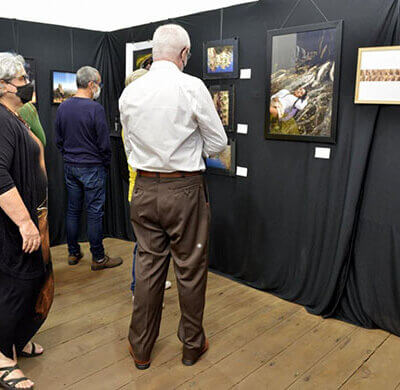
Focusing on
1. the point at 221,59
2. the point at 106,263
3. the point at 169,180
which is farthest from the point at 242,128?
the point at 106,263

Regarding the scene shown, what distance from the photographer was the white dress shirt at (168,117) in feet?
6.60

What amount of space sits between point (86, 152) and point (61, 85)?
113 centimetres

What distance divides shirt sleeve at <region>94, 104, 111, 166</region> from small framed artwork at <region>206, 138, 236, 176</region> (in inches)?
34.6

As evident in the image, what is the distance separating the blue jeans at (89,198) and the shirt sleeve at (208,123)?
5.40ft

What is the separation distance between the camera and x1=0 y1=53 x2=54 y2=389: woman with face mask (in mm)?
1894

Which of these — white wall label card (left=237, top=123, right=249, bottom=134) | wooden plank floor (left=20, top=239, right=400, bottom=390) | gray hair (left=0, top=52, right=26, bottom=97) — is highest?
gray hair (left=0, top=52, right=26, bottom=97)

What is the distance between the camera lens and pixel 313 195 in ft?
9.69

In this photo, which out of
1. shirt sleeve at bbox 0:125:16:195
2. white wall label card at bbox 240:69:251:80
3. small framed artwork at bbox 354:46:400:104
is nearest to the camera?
shirt sleeve at bbox 0:125:16:195

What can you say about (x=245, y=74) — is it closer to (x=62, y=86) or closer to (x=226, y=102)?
(x=226, y=102)

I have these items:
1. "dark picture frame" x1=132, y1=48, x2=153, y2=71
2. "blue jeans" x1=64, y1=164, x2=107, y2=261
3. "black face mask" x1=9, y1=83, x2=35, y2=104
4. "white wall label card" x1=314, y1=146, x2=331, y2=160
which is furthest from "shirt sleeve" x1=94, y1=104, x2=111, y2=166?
"white wall label card" x1=314, y1=146, x2=331, y2=160

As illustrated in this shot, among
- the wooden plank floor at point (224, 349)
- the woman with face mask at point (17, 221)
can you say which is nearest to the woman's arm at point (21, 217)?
the woman with face mask at point (17, 221)

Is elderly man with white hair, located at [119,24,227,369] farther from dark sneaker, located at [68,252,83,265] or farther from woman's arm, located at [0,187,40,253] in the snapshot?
dark sneaker, located at [68,252,83,265]

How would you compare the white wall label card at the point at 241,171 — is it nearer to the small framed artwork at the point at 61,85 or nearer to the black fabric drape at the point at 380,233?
the black fabric drape at the point at 380,233

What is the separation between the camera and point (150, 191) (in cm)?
213
